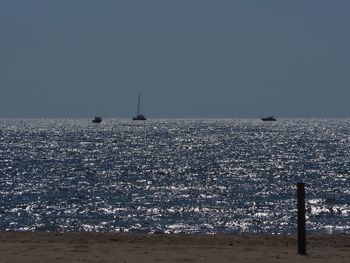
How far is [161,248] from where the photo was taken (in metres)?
23.3

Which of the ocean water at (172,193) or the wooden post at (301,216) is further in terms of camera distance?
the ocean water at (172,193)

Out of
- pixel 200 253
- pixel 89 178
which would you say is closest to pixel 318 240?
pixel 200 253

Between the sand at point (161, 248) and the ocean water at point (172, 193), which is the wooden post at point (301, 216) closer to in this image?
the sand at point (161, 248)

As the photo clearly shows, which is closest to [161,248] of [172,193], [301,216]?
[301,216]

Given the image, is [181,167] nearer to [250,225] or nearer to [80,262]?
[250,225]

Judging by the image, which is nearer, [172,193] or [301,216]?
[301,216]

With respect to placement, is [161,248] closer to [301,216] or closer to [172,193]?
[301,216]

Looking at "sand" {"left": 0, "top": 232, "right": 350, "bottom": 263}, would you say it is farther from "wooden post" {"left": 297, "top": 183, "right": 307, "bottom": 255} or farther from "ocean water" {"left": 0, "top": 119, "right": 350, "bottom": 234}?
"ocean water" {"left": 0, "top": 119, "right": 350, "bottom": 234}

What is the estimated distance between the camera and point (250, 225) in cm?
4034

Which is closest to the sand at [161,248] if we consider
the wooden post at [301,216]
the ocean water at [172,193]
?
the wooden post at [301,216]

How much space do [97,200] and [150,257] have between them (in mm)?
32849

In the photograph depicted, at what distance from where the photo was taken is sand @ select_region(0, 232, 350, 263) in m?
20.3

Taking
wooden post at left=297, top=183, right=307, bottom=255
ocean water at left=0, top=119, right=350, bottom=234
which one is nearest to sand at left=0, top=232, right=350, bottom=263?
wooden post at left=297, top=183, right=307, bottom=255

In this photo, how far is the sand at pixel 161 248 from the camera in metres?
20.3
